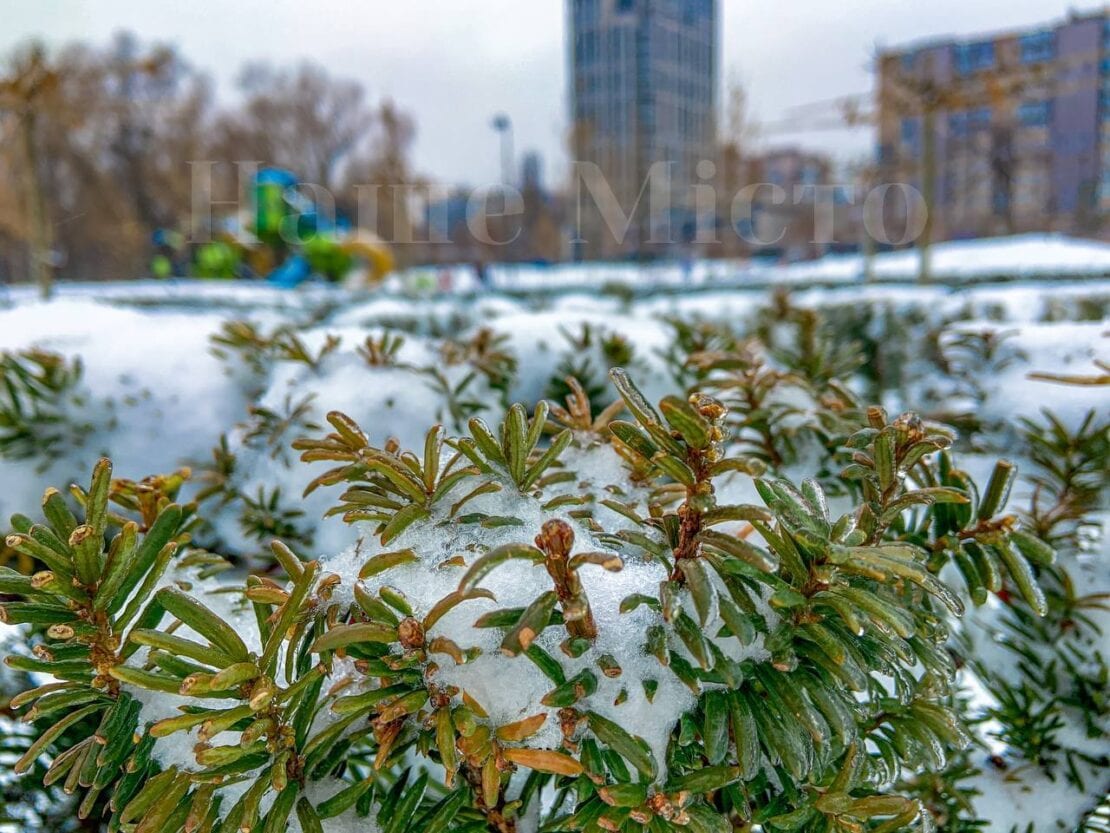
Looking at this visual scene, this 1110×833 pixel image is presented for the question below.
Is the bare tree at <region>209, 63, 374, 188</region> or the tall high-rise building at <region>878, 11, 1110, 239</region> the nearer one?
the tall high-rise building at <region>878, 11, 1110, 239</region>

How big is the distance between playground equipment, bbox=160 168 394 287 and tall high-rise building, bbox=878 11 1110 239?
38.7ft

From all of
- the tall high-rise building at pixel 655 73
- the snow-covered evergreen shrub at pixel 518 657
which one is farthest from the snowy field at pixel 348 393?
the tall high-rise building at pixel 655 73

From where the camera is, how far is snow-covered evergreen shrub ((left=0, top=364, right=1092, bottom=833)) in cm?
52

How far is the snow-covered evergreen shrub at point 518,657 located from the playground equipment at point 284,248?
53.8 ft

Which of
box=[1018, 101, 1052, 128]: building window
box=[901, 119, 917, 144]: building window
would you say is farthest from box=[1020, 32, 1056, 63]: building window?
box=[901, 119, 917, 144]: building window

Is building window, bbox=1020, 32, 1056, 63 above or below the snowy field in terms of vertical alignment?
above

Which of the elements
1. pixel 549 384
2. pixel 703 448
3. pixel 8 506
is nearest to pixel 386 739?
pixel 703 448

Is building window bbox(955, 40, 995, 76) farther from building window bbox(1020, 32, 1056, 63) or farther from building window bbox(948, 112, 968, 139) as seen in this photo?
building window bbox(948, 112, 968, 139)

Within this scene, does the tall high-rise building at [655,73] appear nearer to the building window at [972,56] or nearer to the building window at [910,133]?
the building window at [910,133]

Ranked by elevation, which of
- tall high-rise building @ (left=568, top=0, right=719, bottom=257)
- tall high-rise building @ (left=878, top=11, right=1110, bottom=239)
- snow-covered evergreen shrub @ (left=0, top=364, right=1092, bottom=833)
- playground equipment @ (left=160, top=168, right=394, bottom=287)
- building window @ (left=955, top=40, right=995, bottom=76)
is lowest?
snow-covered evergreen shrub @ (left=0, top=364, right=1092, bottom=833)

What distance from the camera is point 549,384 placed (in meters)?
1.64

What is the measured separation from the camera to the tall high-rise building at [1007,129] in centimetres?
947

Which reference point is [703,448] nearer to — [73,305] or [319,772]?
[319,772]

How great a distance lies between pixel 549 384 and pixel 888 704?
1.07m
